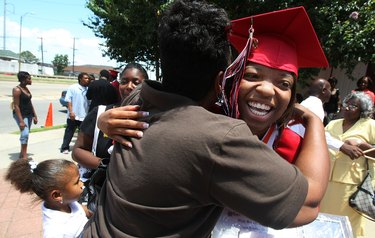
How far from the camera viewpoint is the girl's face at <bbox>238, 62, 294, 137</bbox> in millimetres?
1345

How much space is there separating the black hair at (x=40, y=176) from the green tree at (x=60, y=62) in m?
99.7

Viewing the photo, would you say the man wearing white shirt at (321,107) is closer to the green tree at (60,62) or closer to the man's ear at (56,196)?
the man's ear at (56,196)

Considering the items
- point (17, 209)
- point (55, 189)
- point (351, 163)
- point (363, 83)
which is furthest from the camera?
point (363, 83)

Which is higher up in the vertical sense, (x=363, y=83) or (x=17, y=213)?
(x=363, y=83)

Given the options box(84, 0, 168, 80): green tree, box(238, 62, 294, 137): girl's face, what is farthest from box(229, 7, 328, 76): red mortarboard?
box(84, 0, 168, 80): green tree

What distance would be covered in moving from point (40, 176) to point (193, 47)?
166 cm

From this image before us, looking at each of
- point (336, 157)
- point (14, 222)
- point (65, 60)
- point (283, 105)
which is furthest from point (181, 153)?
point (65, 60)

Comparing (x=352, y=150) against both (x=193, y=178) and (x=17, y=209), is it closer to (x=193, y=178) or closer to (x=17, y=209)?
(x=193, y=178)

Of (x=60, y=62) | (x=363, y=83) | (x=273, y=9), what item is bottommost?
(x=60, y=62)

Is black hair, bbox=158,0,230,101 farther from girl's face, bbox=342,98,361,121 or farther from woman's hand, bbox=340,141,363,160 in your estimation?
girl's face, bbox=342,98,361,121

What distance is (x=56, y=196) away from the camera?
2.22 metres

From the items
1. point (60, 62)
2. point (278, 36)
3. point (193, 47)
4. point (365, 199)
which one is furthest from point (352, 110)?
point (60, 62)

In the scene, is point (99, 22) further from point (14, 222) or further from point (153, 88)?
point (153, 88)

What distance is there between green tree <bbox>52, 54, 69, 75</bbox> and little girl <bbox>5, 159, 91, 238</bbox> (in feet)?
327
